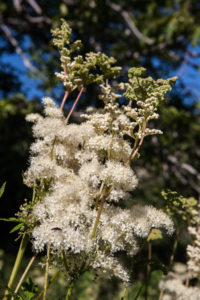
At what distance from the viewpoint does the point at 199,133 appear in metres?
3.16

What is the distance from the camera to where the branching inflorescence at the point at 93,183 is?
2.23ft

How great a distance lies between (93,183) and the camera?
0.73 metres

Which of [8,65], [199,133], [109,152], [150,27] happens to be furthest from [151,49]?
[109,152]

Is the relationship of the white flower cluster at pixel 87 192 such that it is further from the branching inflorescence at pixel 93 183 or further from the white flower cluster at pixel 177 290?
the white flower cluster at pixel 177 290

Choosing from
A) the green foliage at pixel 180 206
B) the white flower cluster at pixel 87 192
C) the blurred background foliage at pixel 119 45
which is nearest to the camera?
the white flower cluster at pixel 87 192

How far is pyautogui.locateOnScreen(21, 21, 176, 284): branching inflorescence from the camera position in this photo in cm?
68

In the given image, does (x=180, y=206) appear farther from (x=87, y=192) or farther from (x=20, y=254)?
(x=20, y=254)

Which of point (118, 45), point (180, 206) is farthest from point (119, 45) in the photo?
point (180, 206)

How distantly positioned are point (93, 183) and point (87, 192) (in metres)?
0.03

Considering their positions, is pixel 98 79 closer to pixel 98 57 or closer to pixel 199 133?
pixel 98 57

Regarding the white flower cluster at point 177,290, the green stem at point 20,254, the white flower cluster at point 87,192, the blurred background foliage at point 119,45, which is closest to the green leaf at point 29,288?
the green stem at point 20,254

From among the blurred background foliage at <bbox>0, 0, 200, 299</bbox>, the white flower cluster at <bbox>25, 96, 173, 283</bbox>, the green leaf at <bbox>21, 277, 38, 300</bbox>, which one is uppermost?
the blurred background foliage at <bbox>0, 0, 200, 299</bbox>

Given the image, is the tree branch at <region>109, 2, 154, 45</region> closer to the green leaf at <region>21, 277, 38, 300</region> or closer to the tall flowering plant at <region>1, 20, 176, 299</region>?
the tall flowering plant at <region>1, 20, 176, 299</region>

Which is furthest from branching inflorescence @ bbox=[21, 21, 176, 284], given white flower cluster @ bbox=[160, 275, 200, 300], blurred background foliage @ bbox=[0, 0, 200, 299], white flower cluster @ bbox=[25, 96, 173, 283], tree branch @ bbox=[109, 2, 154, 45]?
tree branch @ bbox=[109, 2, 154, 45]
